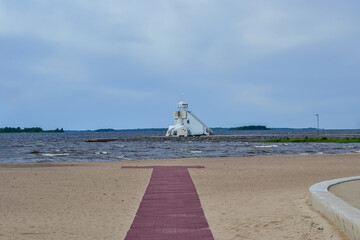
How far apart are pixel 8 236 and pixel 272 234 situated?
4.99 meters

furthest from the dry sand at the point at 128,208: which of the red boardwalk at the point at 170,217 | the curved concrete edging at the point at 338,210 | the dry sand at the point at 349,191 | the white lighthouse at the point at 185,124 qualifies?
the white lighthouse at the point at 185,124

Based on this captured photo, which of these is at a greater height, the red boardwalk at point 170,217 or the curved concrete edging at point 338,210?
the curved concrete edging at point 338,210

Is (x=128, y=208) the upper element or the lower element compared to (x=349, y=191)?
lower

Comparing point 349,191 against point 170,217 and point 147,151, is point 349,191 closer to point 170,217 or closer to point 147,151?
point 170,217

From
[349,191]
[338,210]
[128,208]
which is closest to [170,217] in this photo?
[128,208]

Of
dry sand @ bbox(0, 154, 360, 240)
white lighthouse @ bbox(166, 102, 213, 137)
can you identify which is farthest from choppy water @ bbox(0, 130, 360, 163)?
white lighthouse @ bbox(166, 102, 213, 137)

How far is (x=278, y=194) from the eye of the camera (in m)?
13.8

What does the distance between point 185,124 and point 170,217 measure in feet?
302

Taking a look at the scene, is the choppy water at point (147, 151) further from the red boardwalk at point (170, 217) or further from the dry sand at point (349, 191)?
the dry sand at point (349, 191)

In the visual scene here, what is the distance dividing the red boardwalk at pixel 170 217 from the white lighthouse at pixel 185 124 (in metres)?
83.7

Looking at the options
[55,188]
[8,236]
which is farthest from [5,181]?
[8,236]

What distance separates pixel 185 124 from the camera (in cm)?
10194

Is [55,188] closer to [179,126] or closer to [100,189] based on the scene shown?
[100,189]

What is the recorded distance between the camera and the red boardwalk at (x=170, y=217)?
8.23 m
